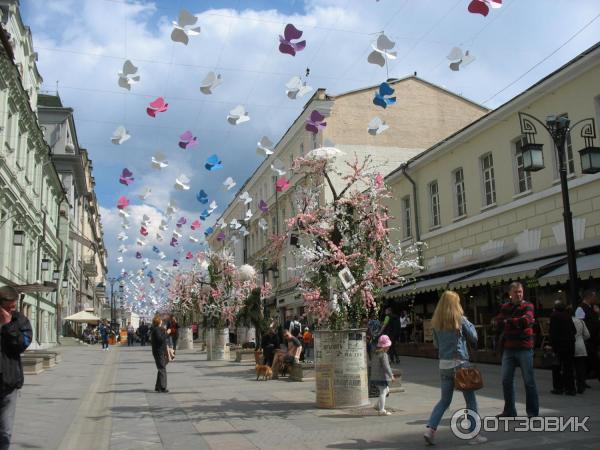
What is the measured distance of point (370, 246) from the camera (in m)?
10.9

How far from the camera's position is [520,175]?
1923 cm

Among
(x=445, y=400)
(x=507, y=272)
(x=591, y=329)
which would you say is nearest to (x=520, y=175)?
(x=507, y=272)

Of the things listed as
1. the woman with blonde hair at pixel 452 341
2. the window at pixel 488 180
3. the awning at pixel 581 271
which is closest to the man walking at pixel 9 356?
the woman with blonde hair at pixel 452 341

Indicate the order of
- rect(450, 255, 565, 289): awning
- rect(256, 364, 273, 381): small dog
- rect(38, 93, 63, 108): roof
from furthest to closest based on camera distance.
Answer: rect(38, 93, 63, 108): roof → rect(450, 255, 565, 289): awning → rect(256, 364, 273, 381): small dog

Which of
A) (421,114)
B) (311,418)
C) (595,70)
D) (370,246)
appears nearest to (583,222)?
(595,70)

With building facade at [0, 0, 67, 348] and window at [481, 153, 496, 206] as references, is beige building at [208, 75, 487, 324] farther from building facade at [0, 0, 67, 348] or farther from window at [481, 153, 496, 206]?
window at [481, 153, 496, 206]

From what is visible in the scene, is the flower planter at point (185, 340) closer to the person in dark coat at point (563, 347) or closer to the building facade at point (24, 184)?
the building facade at point (24, 184)

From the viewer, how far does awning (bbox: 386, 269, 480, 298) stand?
20094mm

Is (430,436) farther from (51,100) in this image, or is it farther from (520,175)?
(51,100)

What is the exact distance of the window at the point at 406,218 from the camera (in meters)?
27.4

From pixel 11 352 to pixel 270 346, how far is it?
1164 centimetres

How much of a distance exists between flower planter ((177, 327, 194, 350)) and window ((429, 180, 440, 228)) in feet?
61.5

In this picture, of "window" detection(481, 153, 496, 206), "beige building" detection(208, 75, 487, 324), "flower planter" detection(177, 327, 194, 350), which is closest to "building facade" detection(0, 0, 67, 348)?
"flower planter" detection(177, 327, 194, 350)

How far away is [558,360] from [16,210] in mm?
23606
